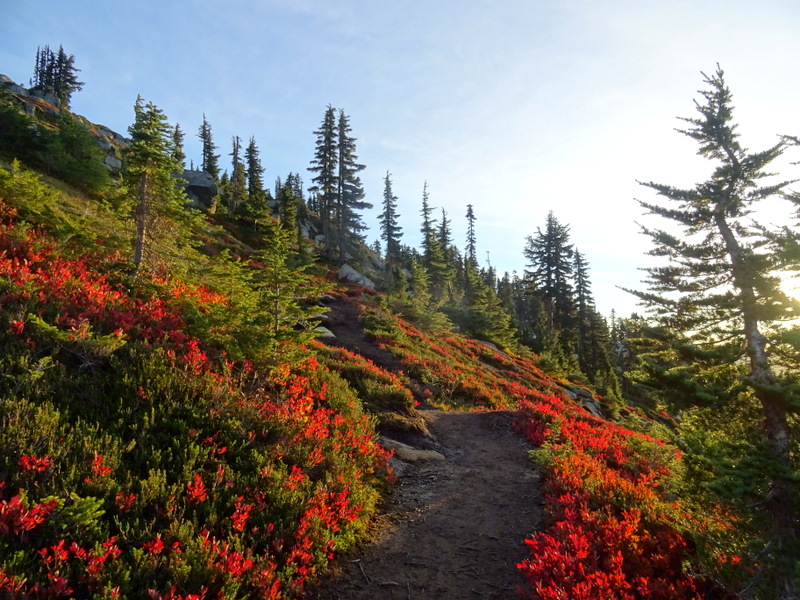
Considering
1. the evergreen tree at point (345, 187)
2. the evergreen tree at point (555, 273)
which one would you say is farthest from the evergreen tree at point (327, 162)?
the evergreen tree at point (555, 273)

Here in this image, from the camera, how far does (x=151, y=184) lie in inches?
489

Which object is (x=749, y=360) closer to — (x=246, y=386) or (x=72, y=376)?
(x=246, y=386)

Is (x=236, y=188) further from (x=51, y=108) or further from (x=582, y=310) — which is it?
(x=582, y=310)

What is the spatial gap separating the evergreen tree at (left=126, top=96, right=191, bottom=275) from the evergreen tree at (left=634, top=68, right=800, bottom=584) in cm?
1358

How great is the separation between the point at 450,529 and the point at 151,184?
13.0 m

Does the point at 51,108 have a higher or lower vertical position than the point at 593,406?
higher

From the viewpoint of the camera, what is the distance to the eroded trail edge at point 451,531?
5.60 meters

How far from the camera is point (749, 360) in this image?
20.9ft

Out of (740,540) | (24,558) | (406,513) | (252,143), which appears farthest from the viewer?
(252,143)

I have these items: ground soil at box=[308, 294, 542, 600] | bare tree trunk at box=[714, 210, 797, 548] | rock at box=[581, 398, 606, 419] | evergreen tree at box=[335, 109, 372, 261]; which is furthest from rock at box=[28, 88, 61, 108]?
bare tree trunk at box=[714, 210, 797, 548]

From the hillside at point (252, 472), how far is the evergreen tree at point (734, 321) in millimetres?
1073

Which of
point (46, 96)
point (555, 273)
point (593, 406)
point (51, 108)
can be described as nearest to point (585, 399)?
point (593, 406)

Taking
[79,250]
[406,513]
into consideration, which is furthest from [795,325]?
[79,250]

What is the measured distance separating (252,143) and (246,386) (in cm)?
6383
